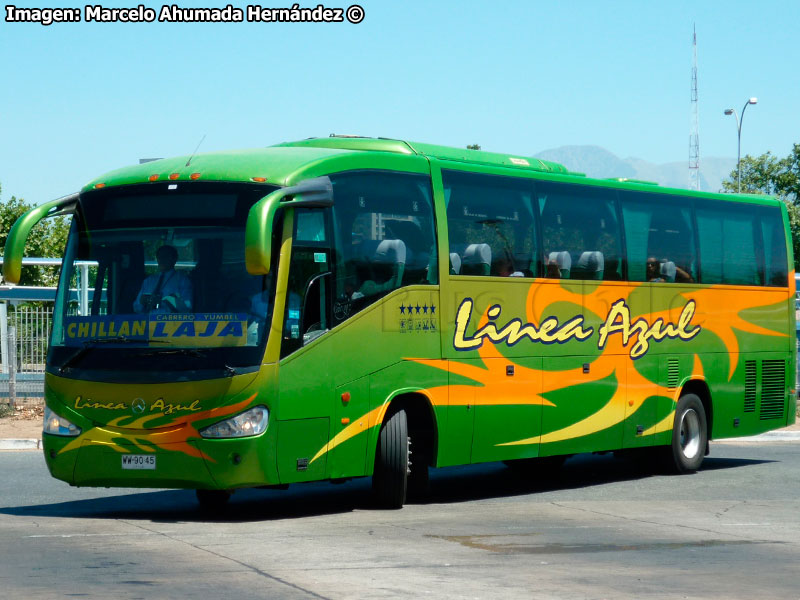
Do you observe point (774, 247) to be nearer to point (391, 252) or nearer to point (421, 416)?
point (421, 416)

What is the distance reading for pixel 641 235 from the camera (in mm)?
17656

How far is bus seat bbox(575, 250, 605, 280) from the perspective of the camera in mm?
16578

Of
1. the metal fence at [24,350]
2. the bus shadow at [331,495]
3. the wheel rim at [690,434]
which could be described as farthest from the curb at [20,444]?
the wheel rim at [690,434]

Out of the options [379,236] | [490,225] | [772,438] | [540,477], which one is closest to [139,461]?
[379,236]

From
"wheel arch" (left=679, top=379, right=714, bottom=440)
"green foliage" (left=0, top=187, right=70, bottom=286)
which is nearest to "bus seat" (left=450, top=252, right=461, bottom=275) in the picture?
"wheel arch" (left=679, top=379, right=714, bottom=440)

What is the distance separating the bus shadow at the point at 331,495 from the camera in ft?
44.8

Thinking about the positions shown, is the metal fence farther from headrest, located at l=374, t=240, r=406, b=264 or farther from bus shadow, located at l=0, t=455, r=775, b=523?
headrest, located at l=374, t=240, r=406, b=264

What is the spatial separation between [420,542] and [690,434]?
7.99 metres

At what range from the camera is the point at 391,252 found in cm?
1393

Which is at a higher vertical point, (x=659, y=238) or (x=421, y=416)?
(x=659, y=238)

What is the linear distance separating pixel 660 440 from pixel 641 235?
104 inches

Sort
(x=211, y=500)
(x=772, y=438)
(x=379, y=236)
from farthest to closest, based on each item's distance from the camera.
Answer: (x=772, y=438)
(x=211, y=500)
(x=379, y=236)

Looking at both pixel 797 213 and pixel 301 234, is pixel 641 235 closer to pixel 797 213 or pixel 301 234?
pixel 301 234

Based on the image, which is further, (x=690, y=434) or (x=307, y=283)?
(x=690, y=434)
